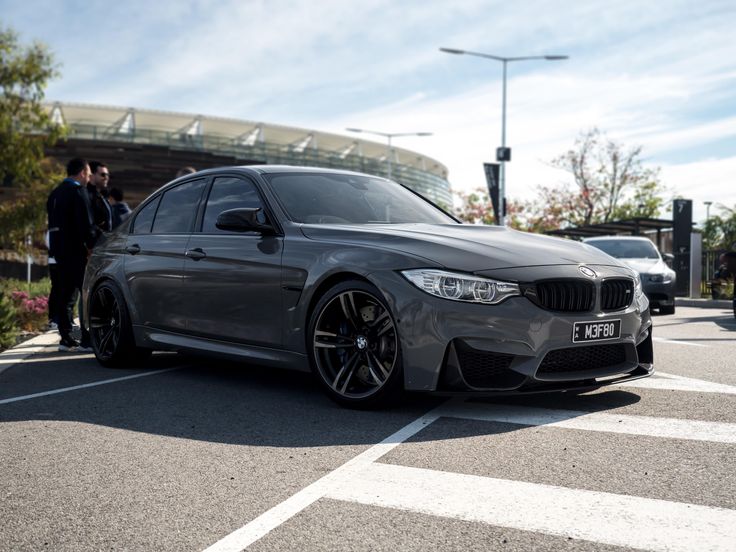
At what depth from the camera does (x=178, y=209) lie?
7453mm

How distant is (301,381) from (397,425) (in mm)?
1857

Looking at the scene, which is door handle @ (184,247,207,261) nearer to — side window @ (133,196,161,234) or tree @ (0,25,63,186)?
side window @ (133,196,161,234)

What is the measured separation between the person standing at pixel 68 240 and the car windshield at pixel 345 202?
3.56 metres

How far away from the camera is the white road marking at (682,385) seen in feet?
20.3

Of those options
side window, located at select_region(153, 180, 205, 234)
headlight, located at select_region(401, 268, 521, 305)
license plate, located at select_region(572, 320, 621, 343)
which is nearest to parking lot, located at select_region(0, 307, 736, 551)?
license plate, located at select_region(572, 320, 621, 343)

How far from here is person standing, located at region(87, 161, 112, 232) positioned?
10156 mm

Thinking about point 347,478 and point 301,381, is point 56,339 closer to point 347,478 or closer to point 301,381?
point 301,381

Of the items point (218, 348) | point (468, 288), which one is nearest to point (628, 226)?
point (218, 348)

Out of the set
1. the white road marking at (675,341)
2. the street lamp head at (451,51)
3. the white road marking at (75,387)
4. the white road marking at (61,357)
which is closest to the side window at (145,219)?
the white road marking at (75,387)

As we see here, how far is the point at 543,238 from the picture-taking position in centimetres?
614

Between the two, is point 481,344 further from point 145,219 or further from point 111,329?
point 111,329

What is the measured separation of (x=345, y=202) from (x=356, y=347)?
55.2 inches

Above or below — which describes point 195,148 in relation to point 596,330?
above

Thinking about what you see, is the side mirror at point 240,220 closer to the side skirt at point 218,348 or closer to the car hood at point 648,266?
the side skirt at point 218,348
